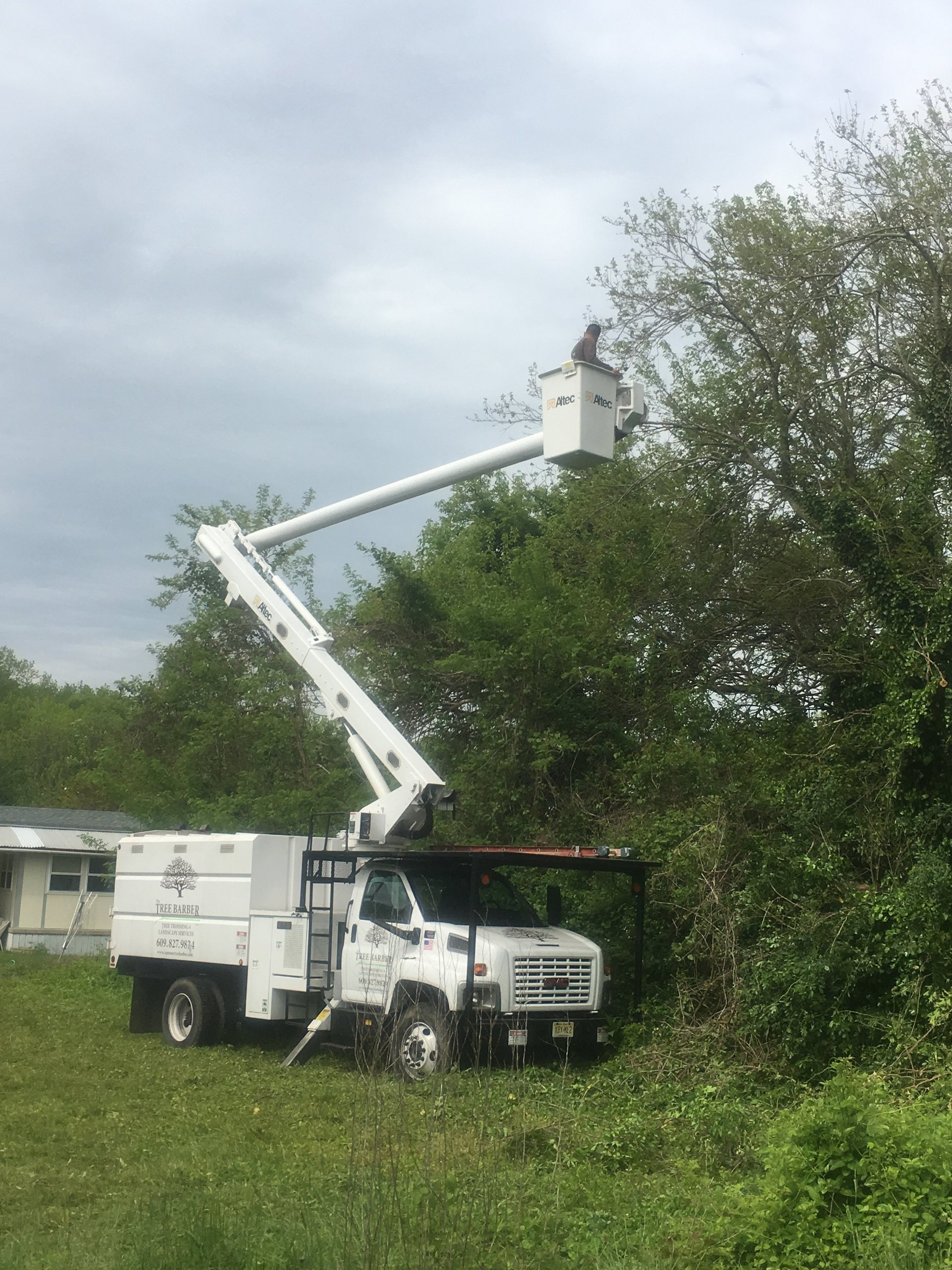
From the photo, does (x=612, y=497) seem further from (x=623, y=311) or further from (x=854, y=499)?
(x=854, y=499)

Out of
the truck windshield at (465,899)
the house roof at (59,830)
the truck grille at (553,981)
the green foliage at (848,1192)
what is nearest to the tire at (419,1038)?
the truck grille at (553,981)

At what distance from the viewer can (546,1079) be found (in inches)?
468

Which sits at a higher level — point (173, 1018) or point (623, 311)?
point (623, 311)

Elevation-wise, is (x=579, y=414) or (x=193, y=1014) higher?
(x=579, y=414)

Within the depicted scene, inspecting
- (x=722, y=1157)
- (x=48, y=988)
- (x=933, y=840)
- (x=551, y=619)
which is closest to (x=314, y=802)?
(x=551, y=619)

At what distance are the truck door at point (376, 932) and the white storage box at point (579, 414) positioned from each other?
19.4 ft

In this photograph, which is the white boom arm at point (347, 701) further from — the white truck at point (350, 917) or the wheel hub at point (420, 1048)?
the wheel hub at point (420, 1048)

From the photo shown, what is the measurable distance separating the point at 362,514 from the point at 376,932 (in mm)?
4265

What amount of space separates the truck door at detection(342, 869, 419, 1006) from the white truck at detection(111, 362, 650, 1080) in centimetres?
2

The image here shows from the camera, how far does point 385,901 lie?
44.0 feet

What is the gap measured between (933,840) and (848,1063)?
132 inches

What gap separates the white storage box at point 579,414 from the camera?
8523 millimetres

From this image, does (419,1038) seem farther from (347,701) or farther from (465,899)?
(347,701)

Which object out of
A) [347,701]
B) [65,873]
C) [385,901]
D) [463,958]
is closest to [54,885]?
[65,873]
